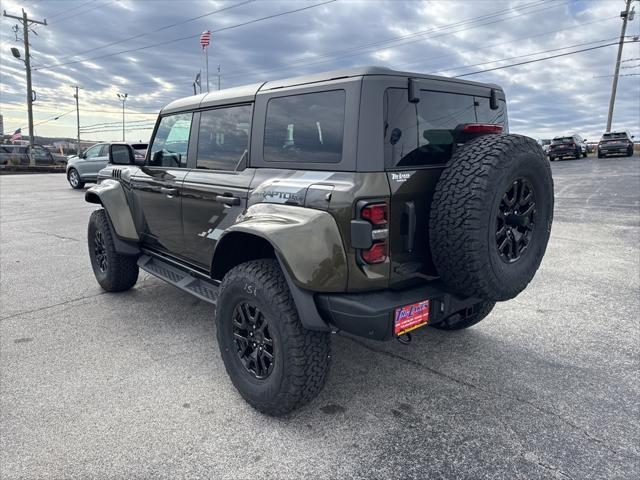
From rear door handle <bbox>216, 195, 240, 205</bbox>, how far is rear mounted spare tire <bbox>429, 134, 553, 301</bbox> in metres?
1.31

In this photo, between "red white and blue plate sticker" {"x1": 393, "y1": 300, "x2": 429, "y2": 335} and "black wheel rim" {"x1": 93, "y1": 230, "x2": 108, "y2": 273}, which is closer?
"red white and blue plate sticker" {"x1": 393, "y1": 300, "x2": 429, "y2": 335}

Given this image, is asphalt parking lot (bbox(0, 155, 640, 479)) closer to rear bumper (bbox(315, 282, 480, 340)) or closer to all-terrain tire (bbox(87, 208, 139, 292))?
all-terrain tire (bbox(87, 208, 139, 292))

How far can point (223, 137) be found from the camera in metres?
3.41

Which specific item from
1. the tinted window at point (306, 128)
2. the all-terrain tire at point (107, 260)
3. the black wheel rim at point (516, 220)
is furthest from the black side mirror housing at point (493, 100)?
the all-terrain tire at point (107, 260)

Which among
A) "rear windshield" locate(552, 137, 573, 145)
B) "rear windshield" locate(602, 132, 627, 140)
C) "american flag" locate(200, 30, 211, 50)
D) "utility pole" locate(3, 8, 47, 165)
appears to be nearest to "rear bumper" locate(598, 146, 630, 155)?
"rear windshield" locate(602, 132, 627, 140)

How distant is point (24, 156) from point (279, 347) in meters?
33.5

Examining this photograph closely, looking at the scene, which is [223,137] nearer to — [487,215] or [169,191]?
[169,191]

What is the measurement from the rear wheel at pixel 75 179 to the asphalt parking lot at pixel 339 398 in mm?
13087

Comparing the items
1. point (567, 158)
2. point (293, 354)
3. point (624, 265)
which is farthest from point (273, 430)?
point (567, 158)

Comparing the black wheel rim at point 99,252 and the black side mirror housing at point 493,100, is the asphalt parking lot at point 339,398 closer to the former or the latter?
the black wheel rim at point 99,252

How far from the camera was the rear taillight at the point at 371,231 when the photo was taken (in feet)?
7.48

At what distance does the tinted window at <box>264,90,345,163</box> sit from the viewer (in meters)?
2.51

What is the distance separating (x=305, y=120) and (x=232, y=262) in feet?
3.53

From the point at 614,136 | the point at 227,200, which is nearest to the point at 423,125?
the point at 227,200
